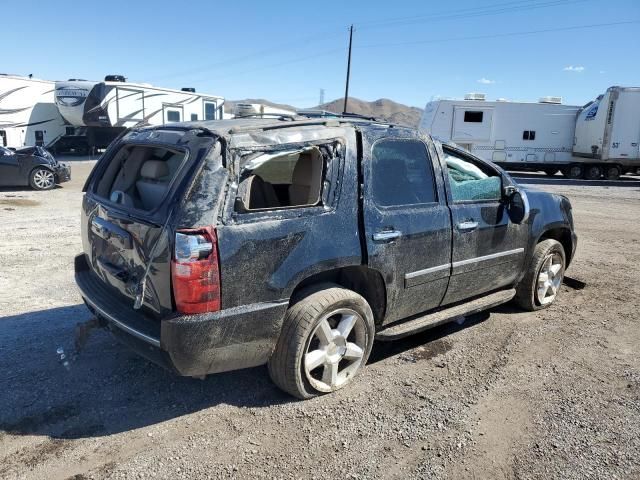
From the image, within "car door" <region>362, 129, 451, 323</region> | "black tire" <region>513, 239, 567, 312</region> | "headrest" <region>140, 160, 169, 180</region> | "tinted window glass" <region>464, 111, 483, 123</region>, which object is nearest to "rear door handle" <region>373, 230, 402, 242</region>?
"car door" <region>362, 129, 451, 323</region>

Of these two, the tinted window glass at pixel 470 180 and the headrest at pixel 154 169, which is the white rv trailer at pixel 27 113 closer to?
the headrest at pixel 154 169

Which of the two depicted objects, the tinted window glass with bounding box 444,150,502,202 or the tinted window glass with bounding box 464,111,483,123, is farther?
the tinted window glass with bounding box 464,111,483,123

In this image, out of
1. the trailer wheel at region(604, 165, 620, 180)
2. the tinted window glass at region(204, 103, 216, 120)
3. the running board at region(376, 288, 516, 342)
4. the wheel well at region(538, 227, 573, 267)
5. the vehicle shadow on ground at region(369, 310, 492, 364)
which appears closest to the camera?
the running board at region(376, 288, 516, 342)

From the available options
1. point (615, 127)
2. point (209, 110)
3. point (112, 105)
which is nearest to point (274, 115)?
point (615, 127)

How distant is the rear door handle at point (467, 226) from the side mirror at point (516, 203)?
0.55 meters

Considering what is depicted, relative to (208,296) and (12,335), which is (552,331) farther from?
(12,335)

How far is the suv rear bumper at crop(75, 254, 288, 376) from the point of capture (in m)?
2.84

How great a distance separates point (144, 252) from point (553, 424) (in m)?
2.75

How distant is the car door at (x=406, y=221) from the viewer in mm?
3564

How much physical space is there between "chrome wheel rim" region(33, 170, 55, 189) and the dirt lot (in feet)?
32.1

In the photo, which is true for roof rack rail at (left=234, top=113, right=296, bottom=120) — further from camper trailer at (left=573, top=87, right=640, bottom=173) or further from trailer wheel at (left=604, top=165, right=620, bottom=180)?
trailer wheel at (left=604, top=165, right=620, bottom=180)

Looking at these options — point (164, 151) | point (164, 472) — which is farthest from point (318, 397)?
point (164, 151)

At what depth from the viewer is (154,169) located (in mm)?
3539

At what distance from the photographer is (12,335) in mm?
4328
